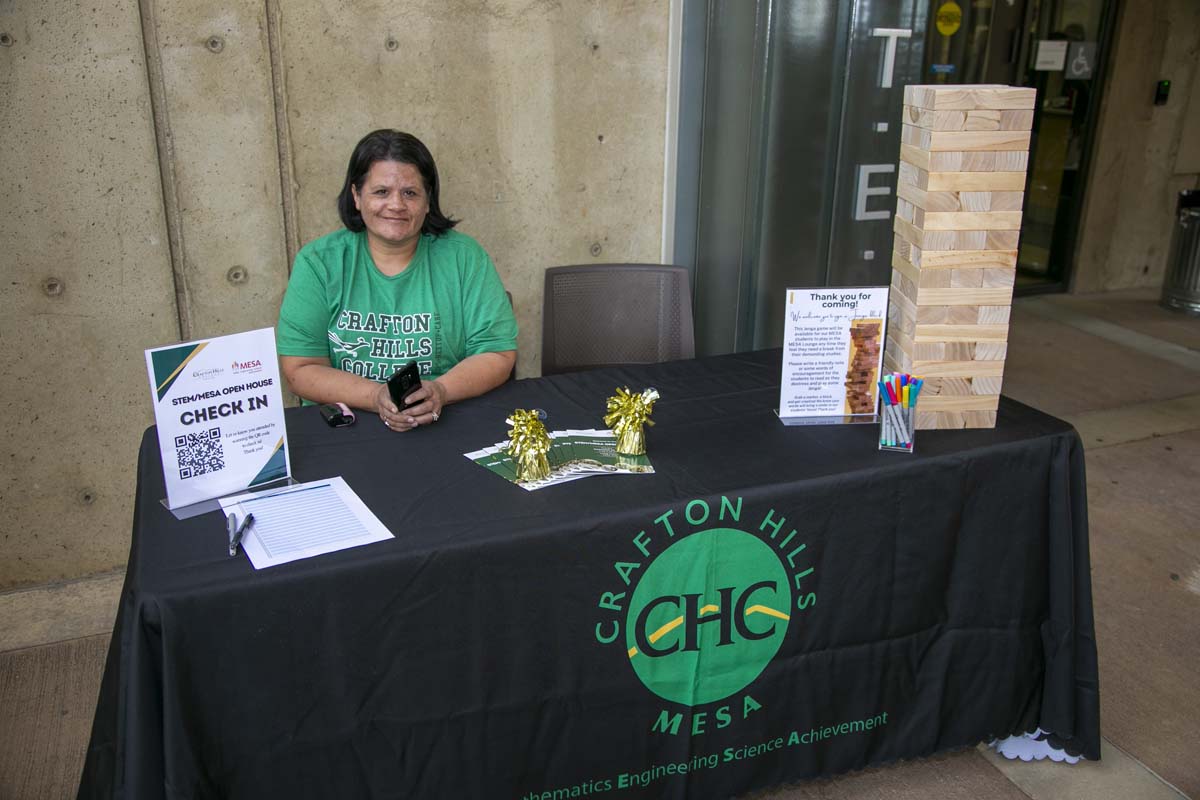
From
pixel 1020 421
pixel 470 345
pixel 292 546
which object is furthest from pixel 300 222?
pixel 1020 421

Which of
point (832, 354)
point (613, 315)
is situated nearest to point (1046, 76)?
point (613, 315)

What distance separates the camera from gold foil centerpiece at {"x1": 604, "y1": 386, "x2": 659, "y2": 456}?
1951mm

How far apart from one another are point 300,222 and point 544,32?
0.97 metres

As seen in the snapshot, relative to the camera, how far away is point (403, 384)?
2.05 m

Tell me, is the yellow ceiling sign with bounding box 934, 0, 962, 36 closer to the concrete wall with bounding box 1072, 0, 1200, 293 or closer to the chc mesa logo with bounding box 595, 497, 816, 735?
the concrete wall with bounding box 1072, 0, 1200, 293

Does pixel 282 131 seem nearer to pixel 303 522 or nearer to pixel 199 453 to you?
pixel 199 453

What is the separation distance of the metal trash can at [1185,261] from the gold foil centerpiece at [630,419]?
5067mm

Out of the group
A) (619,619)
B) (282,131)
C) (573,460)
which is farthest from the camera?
(282,131)

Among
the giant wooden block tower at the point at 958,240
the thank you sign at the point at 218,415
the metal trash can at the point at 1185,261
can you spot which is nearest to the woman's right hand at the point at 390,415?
the thank you sign at the point at 218,415

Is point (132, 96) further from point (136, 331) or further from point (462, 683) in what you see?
point (462, 683)

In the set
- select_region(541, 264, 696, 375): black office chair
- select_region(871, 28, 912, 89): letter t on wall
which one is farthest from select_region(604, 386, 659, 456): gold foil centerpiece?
select_region(871, 28, 912, 89): letter t on wall

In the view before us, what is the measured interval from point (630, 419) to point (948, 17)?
392cm

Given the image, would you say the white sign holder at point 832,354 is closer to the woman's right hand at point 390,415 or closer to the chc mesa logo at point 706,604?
the chc mesa logo at point 706,604

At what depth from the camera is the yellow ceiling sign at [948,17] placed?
4.93 m
